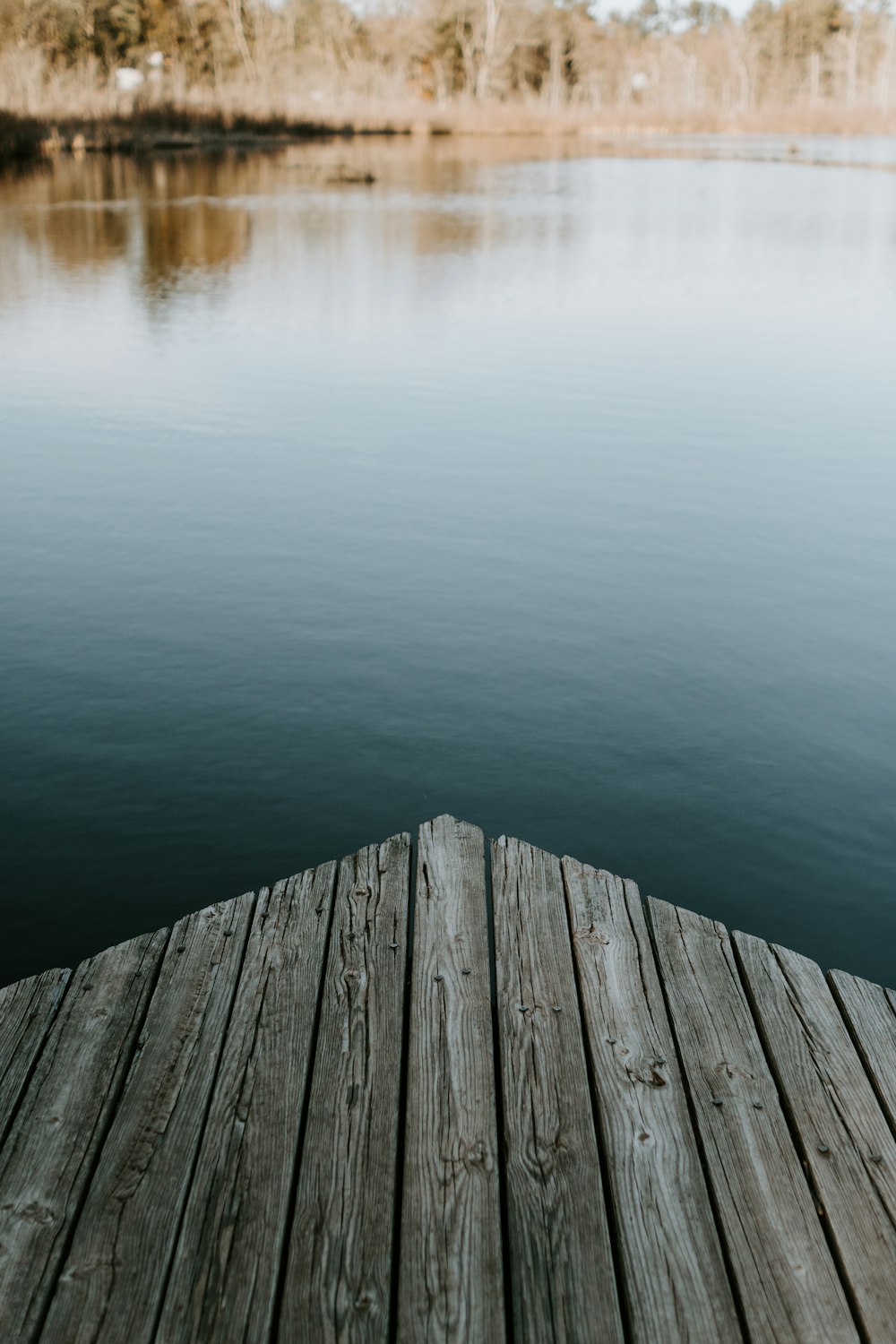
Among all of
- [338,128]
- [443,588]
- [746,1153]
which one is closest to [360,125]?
[338,128]

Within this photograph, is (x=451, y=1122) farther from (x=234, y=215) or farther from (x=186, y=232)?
(x=234, y=215)

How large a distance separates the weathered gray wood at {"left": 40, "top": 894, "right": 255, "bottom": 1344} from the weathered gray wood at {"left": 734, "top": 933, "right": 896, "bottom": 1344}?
1021mm

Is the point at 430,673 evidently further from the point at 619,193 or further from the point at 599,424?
the point at 619,193

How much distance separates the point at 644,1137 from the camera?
1.92 m

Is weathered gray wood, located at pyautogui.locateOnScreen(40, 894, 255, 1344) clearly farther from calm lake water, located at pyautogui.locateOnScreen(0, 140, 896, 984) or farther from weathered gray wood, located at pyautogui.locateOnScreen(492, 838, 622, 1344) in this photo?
calm lake water, located at pyautogui.locateOnScreen(0, 140, 896, 984)

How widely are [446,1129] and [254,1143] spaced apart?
32 centimetres

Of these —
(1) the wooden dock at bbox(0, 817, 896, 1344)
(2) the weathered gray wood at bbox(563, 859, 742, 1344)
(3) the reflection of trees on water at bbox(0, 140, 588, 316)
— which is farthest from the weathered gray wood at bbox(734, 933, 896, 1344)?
(3) the reflection of trees on water at bbox(0, 140, 588, 316)

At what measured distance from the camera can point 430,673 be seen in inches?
184

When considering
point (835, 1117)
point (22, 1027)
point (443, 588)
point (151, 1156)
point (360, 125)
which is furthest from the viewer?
point (360, 125)

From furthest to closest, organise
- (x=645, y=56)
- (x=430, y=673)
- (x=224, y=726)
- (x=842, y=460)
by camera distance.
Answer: (x=645, y=56), (x=842, y=460), (x=430, y=673), (x=224, y=726)

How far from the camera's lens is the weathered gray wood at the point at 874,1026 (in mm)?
2086

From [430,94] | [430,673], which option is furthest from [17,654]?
[430,94]

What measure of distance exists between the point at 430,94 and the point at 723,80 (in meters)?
21.4

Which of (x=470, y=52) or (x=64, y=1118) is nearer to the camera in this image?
(x=64, y=1118)
